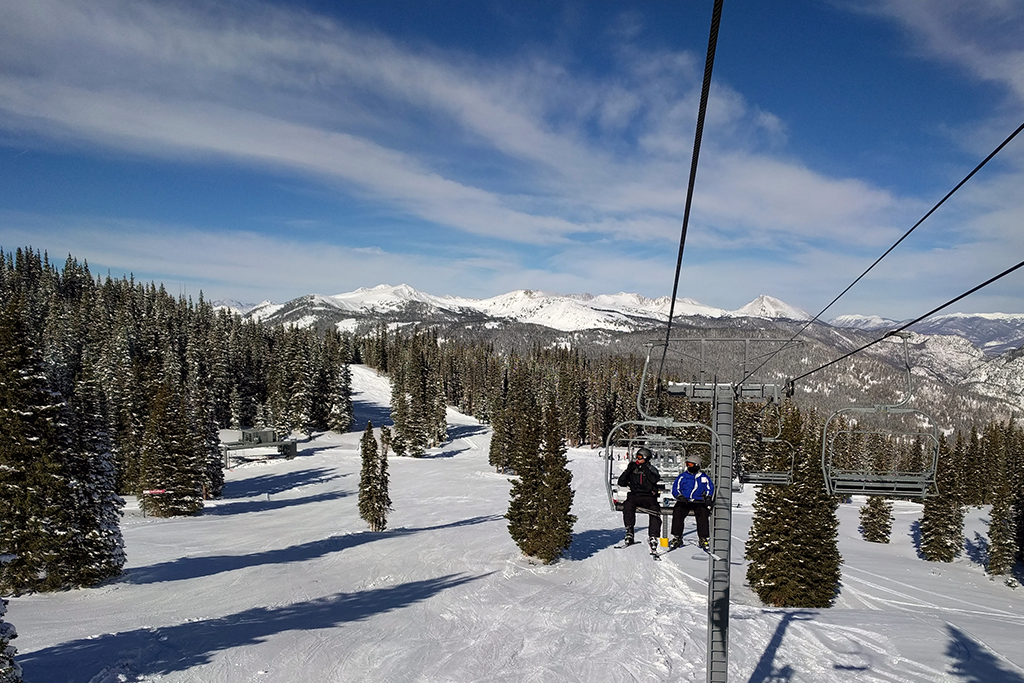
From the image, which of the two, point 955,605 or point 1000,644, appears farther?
point 955,605

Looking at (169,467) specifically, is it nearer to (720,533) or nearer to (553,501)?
(553,501)

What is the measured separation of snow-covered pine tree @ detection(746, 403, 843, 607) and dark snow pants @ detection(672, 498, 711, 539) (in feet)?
67.9

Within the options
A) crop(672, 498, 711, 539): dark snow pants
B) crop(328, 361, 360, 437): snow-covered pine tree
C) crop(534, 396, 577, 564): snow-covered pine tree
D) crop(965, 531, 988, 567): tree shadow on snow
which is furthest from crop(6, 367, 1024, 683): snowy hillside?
crop(328, 361, 360, 437): snow-covered pine tree

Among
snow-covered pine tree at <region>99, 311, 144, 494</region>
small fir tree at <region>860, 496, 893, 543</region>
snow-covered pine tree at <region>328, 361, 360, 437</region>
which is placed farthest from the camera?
snow-covered pine tree at <region>328, 361, 360, 437</region>

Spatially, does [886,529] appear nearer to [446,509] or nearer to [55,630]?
[446,509]

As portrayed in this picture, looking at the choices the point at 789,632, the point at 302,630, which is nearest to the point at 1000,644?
the point at 789,632

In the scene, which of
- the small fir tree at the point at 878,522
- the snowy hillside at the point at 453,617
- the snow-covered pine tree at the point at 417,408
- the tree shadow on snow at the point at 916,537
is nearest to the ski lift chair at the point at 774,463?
the snowy hillside at the point at 453,617

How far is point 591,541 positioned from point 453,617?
68.4ft

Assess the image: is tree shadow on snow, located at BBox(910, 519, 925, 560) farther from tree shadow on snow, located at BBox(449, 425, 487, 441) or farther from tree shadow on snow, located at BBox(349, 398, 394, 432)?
tree shadow on snow, located at BBox(349, 398, 394, 432)

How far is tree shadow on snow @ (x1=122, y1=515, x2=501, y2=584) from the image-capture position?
26.5 m

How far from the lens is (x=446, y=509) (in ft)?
173

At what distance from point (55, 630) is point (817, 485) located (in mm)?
34701

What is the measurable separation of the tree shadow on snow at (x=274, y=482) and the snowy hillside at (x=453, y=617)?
43.9 feet

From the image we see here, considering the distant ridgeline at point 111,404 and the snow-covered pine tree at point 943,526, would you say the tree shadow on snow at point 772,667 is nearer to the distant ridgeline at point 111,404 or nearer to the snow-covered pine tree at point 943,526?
the distant ridgeline at point 111,404
